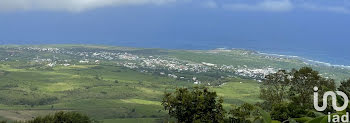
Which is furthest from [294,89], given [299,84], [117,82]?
[117,82]

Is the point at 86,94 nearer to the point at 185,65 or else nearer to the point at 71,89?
the point at 71,89

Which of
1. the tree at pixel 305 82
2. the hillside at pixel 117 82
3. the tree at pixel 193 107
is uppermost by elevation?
the tree at pixel 305 82

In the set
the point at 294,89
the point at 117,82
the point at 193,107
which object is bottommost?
the point at 117,82

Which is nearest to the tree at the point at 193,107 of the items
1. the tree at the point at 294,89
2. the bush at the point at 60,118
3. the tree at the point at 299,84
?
the tree at the point at 294,89

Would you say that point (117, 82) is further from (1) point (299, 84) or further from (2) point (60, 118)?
(1) point (299, 84)

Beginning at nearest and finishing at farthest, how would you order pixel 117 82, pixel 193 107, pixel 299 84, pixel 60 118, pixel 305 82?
pixel 193 107
pixel 305 82
pixel 299 84
pixel 60 118
pixel 117 82

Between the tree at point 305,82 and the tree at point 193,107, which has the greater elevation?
the tree at point 305,82

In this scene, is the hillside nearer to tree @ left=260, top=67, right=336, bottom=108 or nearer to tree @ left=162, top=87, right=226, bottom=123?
tree @ left=260, top=67, right=336, bottom=108

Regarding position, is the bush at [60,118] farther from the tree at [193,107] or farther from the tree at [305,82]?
the tree at [305,82]

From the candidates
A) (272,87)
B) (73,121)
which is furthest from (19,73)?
(272,87)

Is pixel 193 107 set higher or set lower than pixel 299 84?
lower

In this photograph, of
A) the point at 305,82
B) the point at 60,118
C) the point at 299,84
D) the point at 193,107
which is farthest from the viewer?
the point at 60,118
